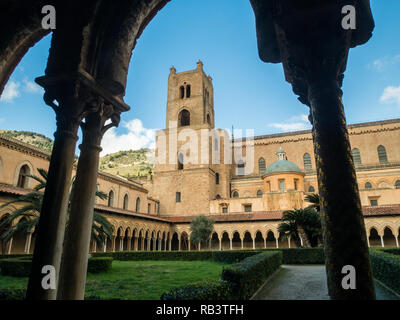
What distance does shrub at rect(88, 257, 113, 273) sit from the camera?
39.1ft

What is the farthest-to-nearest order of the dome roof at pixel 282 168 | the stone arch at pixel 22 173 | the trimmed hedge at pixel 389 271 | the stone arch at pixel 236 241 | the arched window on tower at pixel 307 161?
the arched window on tower at pixel 307 161 < the dome roof at pixel 282 168 < the stone arch at pixel 236 241 < the stone arch at pixel 22 173 < the trimmed hedge at pixel 389 271

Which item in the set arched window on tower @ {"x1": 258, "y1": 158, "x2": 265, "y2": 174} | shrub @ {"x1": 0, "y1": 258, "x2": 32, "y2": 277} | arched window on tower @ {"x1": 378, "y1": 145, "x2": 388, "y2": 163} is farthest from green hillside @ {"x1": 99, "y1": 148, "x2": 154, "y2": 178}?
shrub @ {"x1": 0, "y1": 258, "x2": 32, "y2": 277}

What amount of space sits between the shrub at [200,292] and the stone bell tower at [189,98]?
3307cm

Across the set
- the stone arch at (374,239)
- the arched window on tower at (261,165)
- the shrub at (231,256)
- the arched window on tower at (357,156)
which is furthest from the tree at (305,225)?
the arched window on tower at (357,156)

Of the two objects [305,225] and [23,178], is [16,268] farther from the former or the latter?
[305,225]

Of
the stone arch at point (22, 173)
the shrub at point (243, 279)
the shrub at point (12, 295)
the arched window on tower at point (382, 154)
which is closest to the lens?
the shrub at point (12, 295)

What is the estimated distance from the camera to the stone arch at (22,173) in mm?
19375

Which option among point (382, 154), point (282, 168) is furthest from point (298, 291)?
point (382, 154)

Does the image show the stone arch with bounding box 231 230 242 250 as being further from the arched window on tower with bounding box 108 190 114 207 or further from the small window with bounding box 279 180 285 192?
the arched window on tower with bounding box 108 190 114 207

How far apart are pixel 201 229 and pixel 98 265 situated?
50.6 feet

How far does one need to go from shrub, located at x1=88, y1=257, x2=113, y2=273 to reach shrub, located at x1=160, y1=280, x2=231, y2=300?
358 inches

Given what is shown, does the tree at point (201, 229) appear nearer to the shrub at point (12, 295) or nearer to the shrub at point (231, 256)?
the shrub at point (231, 256)

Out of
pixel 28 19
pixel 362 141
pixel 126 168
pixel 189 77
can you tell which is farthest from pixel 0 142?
pixel 126 168

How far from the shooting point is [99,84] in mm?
3535
